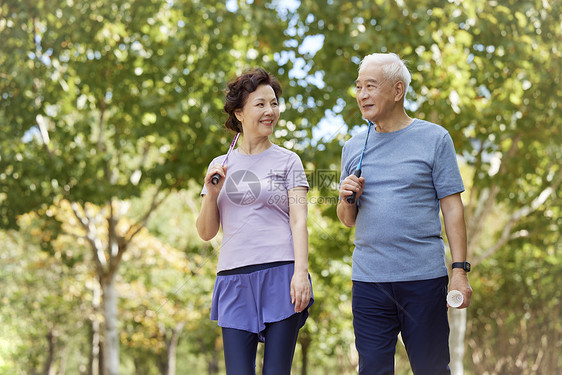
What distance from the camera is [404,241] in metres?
2.99

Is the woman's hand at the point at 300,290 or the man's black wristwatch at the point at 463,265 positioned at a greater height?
the man's black wristwatch at the point at 463,265

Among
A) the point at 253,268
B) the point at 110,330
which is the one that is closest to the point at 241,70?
the point at 253,268

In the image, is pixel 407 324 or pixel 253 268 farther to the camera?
→ pixel 253 268

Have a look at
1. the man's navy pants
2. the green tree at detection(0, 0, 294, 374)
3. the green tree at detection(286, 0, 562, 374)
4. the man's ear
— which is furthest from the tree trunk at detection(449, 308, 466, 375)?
→ the man's ear

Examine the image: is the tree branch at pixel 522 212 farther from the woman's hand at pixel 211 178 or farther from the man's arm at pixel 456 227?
the woman's hand at pixel 211 178

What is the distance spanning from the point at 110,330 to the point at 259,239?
9706 mm

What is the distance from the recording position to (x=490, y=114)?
892cm

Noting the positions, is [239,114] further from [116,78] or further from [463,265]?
[116,78]

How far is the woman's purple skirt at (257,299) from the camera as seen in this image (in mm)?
3012

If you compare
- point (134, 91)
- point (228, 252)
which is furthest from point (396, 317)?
point (134, 91)

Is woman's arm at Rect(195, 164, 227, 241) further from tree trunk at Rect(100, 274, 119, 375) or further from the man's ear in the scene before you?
tree trunk at Rect(100, 274, 119, 375)

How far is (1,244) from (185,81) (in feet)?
45.4

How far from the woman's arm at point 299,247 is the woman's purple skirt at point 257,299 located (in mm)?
66

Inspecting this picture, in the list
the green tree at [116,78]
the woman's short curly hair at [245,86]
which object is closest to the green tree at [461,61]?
the green tree at [116,78]
